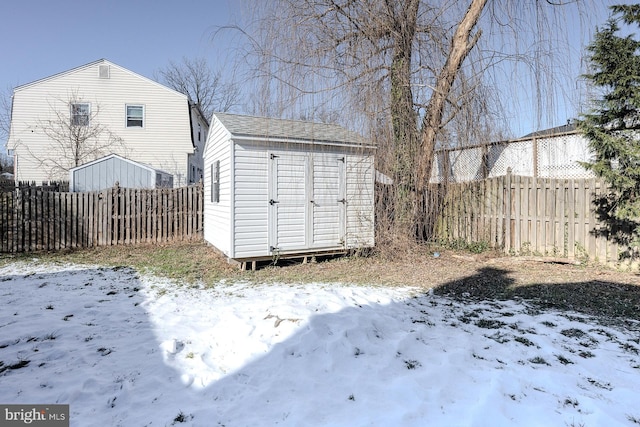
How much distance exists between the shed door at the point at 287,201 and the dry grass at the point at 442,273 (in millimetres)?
499

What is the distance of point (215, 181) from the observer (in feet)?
24.2

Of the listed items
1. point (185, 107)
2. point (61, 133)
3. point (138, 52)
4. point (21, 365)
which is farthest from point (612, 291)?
point (61, 133)

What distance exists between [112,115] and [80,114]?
4.15 feet

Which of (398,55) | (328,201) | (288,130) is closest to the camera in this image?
(398,55)

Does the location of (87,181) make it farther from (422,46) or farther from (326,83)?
(422,46)

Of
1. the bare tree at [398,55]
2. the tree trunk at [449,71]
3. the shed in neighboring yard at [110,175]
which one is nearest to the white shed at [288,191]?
the bare tree at [398,55]

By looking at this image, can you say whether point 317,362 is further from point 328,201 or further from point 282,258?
point 328,201

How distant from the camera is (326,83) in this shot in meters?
4.24

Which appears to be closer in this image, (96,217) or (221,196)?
(221,196)

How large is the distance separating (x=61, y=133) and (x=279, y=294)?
15.0m

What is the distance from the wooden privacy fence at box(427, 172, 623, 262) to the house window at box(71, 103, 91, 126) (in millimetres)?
14727

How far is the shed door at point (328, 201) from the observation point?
671 cm

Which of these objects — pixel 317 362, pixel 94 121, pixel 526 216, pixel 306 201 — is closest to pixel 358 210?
pixel 306 201

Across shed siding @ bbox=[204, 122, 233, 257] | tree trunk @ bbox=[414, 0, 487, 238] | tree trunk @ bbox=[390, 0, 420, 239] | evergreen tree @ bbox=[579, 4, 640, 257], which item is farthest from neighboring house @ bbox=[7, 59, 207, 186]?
evergreen tree @ bbox=[579, 4, 640, 257]
